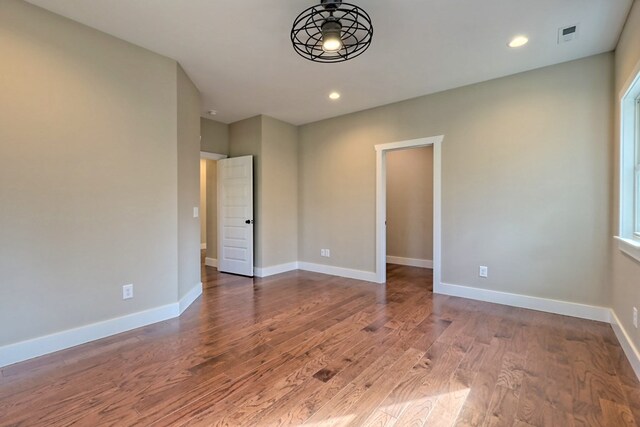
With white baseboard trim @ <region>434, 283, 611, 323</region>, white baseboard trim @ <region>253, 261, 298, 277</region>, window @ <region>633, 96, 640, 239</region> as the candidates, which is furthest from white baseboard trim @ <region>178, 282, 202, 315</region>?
window @ <region>633, 96, 640, 239</region>

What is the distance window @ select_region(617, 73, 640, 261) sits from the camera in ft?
8.03

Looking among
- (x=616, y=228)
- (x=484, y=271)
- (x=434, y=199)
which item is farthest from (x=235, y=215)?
(x=616, y=228)

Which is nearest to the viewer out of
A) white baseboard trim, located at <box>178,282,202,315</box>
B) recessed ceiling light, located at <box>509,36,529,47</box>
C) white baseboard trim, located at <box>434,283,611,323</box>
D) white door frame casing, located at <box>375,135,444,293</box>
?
recessed ceiling light, located at <box>509,36,529,47</box>

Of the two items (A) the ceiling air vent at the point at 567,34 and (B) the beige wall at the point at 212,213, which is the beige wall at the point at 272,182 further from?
(A) the ceiling air vent at the point at 567,34

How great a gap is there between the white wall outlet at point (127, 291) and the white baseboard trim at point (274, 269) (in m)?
2.23

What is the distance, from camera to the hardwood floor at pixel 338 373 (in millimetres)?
1626

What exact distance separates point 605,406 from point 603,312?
5.56ft

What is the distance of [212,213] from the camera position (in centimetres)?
577

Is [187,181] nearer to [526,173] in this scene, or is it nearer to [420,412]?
[420,412]

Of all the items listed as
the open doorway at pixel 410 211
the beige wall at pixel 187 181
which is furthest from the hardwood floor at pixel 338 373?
the open doorway at pixel 410 211

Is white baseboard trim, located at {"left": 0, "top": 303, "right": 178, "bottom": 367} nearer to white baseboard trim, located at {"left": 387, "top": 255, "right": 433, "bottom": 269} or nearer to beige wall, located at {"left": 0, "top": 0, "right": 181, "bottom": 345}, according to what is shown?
beige wall, located at {"left": 0, "top": 0, "right": 181, "bottom": 345}

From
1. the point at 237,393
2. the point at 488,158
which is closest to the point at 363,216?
the point at 488,158

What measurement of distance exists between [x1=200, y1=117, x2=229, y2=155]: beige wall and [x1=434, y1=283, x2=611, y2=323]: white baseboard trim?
13.6ft

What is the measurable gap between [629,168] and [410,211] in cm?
350
